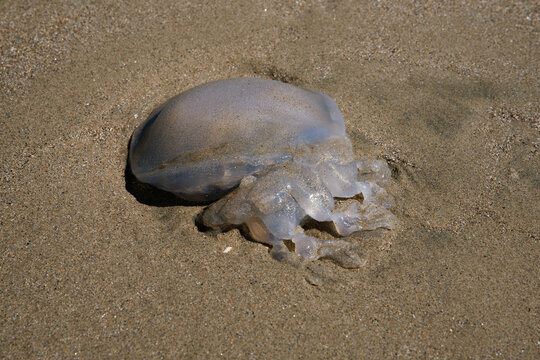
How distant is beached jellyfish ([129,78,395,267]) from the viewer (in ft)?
7.66

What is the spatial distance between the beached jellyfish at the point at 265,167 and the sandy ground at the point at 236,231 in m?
0.11

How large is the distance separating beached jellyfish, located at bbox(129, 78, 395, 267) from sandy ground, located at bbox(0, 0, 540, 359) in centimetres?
11

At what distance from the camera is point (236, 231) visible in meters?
2.42

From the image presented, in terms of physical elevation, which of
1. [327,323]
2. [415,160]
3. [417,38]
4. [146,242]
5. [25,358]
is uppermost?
[417,38]

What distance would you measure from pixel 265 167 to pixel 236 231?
36 cm

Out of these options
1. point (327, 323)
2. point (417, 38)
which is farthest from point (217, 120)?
point (417, 38)

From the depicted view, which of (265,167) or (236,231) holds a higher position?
(265,167)

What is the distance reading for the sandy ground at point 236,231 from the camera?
81.0 inches

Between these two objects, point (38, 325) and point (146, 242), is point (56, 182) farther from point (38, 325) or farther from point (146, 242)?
point (38, 325)

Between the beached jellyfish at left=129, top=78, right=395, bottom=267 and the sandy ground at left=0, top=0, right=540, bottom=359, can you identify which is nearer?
the sandy ground at left=0, top=0, right=540, bottom=359

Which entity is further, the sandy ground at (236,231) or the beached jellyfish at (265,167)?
the beached jellyfish at (265,167)

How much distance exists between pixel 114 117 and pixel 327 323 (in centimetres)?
187

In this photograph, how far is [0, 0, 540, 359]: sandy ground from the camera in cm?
206

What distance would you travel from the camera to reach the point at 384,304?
2.14 m
